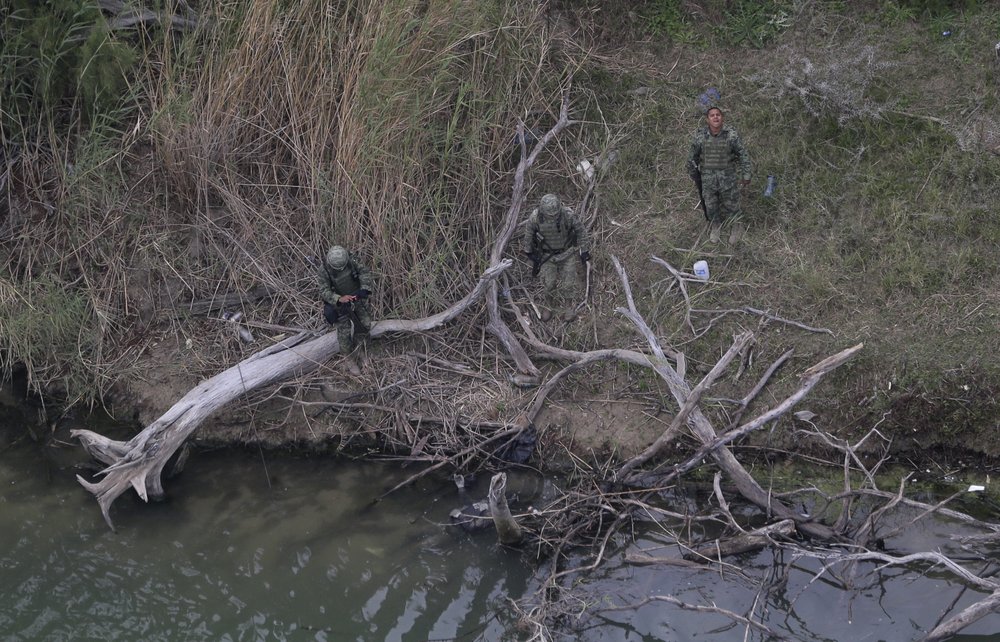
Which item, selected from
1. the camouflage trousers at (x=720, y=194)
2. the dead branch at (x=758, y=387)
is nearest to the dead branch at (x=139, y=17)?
the camouflage trousers at (x=720, y=194)

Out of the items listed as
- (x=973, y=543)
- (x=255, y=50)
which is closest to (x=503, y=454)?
(x=973, y=543)

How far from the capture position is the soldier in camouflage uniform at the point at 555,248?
779 centimetres

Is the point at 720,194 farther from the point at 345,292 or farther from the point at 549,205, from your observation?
the point at 345,292

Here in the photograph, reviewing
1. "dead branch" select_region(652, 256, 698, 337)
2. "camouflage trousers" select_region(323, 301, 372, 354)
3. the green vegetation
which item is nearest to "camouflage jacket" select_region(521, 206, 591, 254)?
the green vegetation

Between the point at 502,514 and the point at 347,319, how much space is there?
2.11m

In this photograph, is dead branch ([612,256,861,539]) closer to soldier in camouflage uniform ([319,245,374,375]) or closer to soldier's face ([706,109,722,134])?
soldier's face ([706,109,722,134])

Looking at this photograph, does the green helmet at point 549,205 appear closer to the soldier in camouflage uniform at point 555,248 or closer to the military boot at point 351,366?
Result: the soldier in camouflage uniform at point 555,248

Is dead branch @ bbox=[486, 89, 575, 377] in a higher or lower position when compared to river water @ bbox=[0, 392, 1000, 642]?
higher

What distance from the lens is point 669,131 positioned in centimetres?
905

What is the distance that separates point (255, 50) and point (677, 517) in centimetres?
489

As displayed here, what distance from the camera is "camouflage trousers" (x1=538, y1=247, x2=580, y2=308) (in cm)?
802

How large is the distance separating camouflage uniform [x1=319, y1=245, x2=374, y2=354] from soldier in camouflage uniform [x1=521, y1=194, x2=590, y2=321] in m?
1.33

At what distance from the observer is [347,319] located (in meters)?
7.67

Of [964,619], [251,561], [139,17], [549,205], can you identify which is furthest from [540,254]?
[964,619]
